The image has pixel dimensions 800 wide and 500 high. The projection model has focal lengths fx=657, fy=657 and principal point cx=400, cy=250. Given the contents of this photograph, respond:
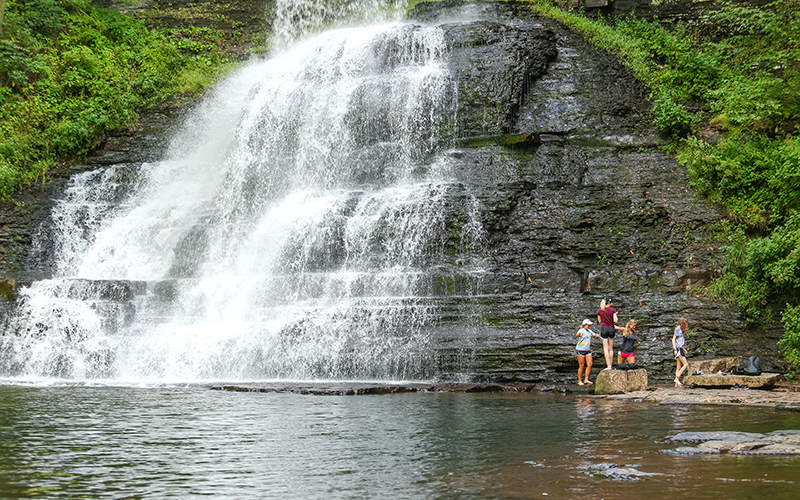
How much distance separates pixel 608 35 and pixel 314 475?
1958 centimetres

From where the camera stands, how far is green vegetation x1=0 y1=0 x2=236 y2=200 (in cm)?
2123

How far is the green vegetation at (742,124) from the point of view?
12344 mm

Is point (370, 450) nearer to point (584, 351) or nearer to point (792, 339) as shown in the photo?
point (584, 351)

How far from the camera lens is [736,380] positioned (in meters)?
10.3

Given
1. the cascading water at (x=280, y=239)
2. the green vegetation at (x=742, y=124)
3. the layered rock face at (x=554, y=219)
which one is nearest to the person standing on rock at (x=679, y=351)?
the layered rock face at (x=554, y=219)

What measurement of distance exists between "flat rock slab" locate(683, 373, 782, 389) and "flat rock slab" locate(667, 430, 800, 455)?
4924mm

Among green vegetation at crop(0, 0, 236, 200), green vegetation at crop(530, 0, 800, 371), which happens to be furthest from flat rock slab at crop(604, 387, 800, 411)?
green vegetation at crop(0, 0, 236, 200)

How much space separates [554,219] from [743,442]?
10.1m

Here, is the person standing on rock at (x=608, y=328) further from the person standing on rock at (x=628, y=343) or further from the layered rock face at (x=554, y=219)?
the layered rock face at (x=554, y=219)

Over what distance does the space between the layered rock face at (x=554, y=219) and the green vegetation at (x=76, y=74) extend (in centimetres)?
118

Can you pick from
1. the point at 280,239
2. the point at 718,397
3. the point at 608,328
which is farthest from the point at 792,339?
the point at 280,239

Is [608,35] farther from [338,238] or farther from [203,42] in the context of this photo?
[203,42]

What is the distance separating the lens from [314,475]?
4.61 meters

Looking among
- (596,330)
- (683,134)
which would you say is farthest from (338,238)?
(683,134)
